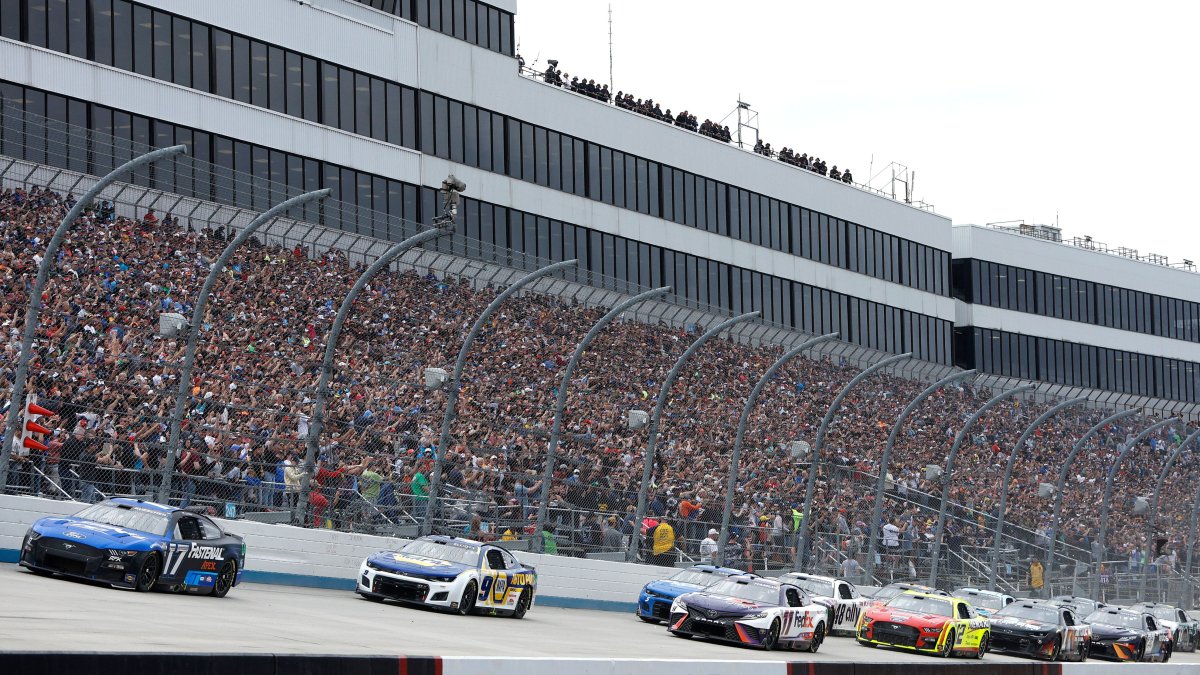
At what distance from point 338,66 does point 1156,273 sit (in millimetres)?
47451

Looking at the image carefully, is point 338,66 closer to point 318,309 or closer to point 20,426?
point 318,309

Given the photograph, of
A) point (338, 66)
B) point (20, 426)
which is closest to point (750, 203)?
point (338, 66)

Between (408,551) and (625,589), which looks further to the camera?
(625,589)

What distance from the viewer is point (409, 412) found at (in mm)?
30047

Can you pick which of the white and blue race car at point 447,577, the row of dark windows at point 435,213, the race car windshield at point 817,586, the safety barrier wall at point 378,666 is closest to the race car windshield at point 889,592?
the race car windshield at point 817,586

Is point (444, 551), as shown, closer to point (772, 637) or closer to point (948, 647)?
point (772, 637)

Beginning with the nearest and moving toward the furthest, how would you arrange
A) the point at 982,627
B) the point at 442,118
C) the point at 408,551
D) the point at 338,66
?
1. the point at 408,551
2. the point at 982,627
3. the point at 338,66
4. the point at 442,118

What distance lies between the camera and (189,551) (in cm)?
2138

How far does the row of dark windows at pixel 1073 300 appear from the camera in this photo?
240ft

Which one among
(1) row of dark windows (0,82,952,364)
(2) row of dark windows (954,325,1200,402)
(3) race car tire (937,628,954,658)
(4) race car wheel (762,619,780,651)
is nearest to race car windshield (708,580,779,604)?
(4) race car wheel (762,619,780,651)

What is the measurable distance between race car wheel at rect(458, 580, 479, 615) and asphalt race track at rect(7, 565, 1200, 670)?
0.80ft

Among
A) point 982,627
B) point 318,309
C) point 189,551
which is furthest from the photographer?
point 318,309

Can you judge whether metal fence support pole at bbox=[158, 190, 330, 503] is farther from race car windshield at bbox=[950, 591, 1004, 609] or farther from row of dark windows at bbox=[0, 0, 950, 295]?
row of dark windows at bbox=[0, 0, 950, 295]

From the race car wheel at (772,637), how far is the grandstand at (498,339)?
589 cm
